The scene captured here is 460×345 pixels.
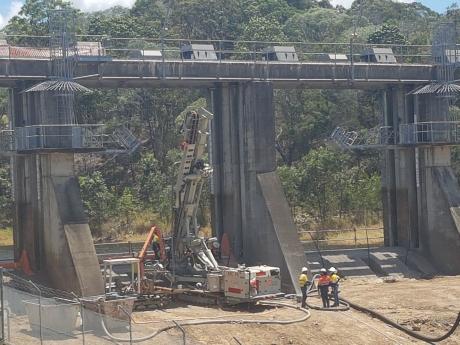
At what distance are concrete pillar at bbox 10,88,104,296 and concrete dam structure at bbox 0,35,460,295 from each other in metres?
0.04

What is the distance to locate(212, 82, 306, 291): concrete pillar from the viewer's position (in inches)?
1585

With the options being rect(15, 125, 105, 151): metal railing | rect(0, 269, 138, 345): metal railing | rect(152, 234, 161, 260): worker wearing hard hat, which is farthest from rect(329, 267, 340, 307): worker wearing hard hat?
rect(15, 125, 105, 151): metal railing

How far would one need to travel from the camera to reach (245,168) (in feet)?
138

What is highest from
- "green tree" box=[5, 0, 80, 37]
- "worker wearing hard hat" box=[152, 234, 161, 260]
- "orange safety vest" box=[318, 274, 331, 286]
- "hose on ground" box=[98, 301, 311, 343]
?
"green tree" box=[5, 0, 80, 37]

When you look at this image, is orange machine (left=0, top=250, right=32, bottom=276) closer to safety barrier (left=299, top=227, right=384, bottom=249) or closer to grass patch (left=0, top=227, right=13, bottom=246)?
safety barrier (left=299, top=227, right=384, bottom=249)

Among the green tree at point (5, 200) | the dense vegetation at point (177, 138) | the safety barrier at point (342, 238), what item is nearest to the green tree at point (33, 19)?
the dense vegetation at point (177, 138)

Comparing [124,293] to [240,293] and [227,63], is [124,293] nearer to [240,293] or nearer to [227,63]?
[240,293]

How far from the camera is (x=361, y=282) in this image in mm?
42938

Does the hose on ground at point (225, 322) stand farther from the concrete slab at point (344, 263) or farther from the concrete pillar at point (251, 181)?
the concrete slab at point (344, 263)

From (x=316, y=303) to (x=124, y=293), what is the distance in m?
7.20

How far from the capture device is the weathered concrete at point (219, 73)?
38125mm

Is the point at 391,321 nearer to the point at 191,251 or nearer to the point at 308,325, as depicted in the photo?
the point at 308,325

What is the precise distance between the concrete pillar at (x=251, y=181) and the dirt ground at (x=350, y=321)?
127 inches

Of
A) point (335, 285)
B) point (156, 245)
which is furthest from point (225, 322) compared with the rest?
point (156, 245)
